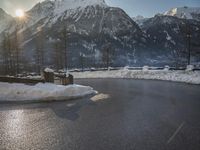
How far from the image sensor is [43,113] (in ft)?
35.3

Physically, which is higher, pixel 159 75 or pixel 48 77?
pixel 48 77

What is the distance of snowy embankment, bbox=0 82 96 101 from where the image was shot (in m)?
14.7

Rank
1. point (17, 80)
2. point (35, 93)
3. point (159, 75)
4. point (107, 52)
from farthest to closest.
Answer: point (107, 52), point (159, 75), point (17, 80), point (35, 93)

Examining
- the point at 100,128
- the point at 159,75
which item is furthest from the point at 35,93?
the point at 159,75

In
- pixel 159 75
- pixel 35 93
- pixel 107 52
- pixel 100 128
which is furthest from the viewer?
pixel 107 52

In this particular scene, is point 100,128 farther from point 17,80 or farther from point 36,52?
point 36,52

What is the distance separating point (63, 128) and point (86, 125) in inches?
36.6

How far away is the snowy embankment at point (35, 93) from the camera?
14656mm

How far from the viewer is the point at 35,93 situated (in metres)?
15.2

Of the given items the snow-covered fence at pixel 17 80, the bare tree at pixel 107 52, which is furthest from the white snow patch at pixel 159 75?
the snow-covered fence at pixel 17 80

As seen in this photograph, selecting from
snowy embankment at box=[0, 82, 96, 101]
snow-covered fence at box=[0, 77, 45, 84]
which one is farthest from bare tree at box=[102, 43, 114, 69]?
snowy embankment at box=[0, 82, 96, 101]

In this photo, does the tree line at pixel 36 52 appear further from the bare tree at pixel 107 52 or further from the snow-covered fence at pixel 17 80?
the snow-covered fence at pixel 17 80

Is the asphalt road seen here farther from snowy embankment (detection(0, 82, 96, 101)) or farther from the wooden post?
the wooden post

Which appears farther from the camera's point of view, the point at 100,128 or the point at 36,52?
the point at 36,52
